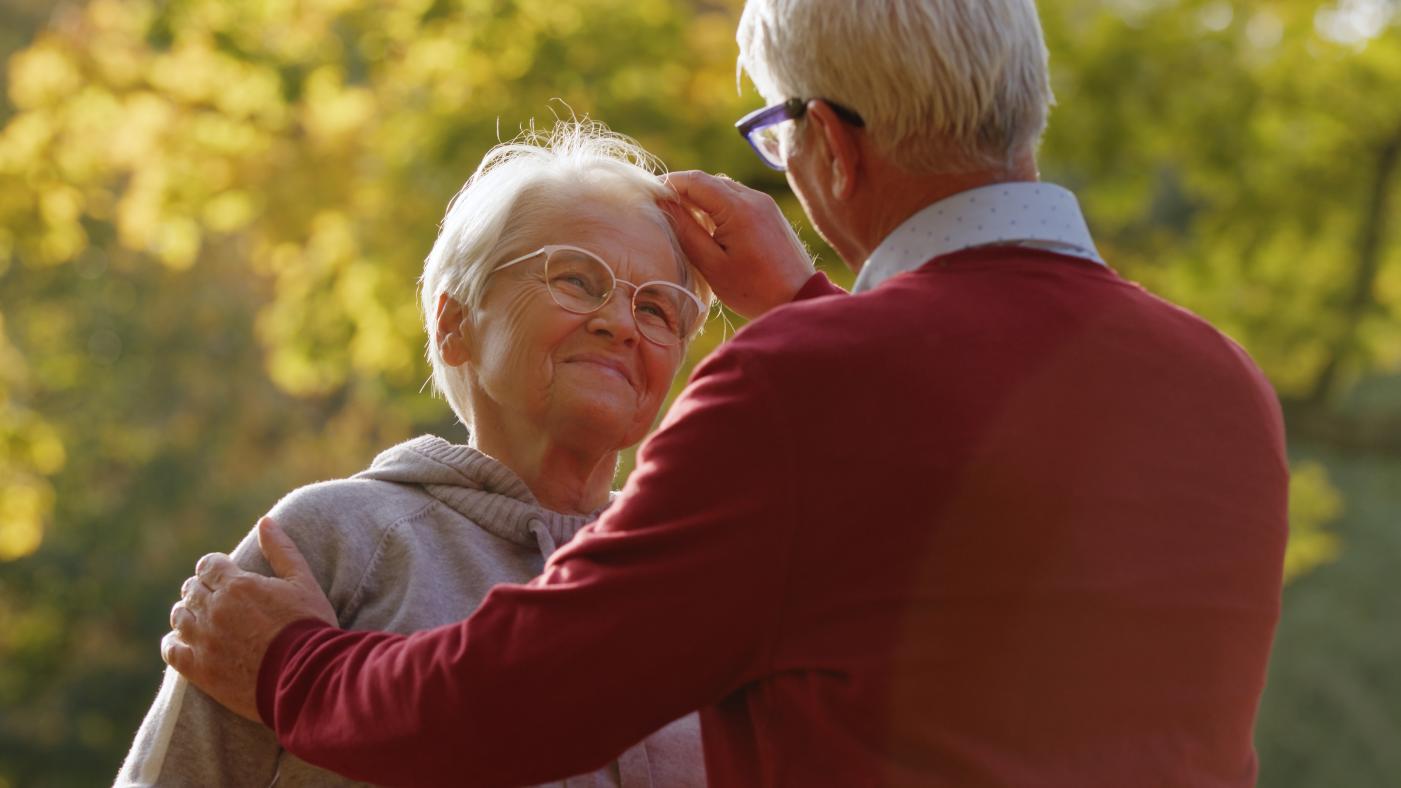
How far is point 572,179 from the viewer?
101 inches

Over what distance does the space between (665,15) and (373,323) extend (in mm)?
2262

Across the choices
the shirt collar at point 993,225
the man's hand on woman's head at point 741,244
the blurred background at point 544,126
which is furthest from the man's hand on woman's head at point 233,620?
the blurred background at point 544,126

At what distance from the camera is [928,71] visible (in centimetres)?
177

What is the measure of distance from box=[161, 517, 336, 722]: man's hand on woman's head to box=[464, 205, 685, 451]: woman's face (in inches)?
18.4

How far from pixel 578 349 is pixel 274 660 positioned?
714mm

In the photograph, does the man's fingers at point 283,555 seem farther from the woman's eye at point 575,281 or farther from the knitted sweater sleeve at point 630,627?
the woman's eye at point 575,281

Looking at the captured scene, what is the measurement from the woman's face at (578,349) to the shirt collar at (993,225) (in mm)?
711

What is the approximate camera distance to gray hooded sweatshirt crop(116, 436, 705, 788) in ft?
7.07

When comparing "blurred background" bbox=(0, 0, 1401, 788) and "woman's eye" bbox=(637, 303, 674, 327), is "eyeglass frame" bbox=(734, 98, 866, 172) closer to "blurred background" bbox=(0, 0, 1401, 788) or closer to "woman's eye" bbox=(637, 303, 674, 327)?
"woman's eye" bbox=(637, 303, 674, 327)

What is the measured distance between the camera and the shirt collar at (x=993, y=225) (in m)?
1.80

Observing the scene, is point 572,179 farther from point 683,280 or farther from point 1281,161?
point 1281,161

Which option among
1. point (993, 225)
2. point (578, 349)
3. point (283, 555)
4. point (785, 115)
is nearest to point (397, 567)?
point (283, 555)

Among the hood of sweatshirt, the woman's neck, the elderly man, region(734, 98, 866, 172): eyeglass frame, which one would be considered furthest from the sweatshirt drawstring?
region(734, 98, 866, 172): eyeglass frame

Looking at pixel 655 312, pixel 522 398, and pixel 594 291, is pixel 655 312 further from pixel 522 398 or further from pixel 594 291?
pixel 522 398
